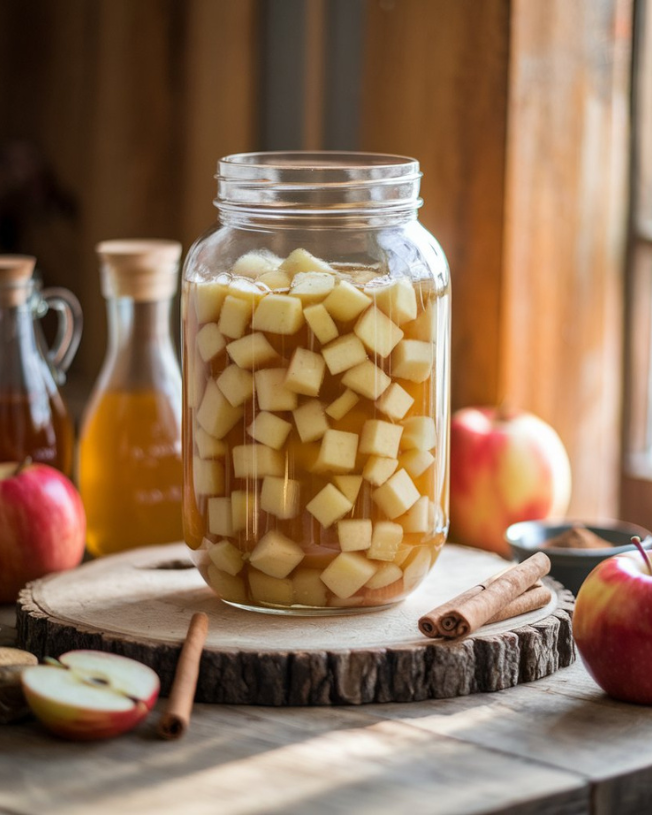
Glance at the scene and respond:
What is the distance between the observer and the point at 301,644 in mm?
1037

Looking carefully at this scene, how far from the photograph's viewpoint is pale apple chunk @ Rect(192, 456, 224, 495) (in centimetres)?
112

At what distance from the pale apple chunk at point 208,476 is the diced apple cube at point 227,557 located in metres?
0.05

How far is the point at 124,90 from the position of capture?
2553mm

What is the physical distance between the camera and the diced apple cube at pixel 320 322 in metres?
1.06

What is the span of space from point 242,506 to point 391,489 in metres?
0.13

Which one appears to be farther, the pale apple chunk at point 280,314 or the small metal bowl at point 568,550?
the small metal bowl at point 568,550

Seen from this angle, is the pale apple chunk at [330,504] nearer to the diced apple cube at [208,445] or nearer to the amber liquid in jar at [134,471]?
the diced apple cube at [208,445]

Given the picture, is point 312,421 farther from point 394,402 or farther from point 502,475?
point 502,475

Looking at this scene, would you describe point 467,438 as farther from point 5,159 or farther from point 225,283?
point 5,159

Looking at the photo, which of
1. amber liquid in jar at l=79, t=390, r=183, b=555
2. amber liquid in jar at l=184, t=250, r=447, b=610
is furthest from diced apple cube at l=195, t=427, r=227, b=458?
amber liquid in jar at l=79, t=390, r=183, b=555

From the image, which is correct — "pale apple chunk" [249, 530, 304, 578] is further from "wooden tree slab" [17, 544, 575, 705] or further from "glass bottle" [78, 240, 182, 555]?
"glass bottle" [78, 240, 182, 555]

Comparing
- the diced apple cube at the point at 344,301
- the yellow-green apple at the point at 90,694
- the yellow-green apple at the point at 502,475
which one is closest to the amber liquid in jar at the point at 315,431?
the diced apple cube at the point at 344,301

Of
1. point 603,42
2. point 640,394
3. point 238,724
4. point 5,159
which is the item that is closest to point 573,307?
point 640,394

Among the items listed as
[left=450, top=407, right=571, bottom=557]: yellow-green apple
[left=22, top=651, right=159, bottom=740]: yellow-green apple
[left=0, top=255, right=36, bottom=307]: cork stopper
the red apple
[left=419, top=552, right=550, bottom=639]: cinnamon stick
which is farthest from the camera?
[left=450, top=407, right=571, bottom=557]: yellow-green apple
